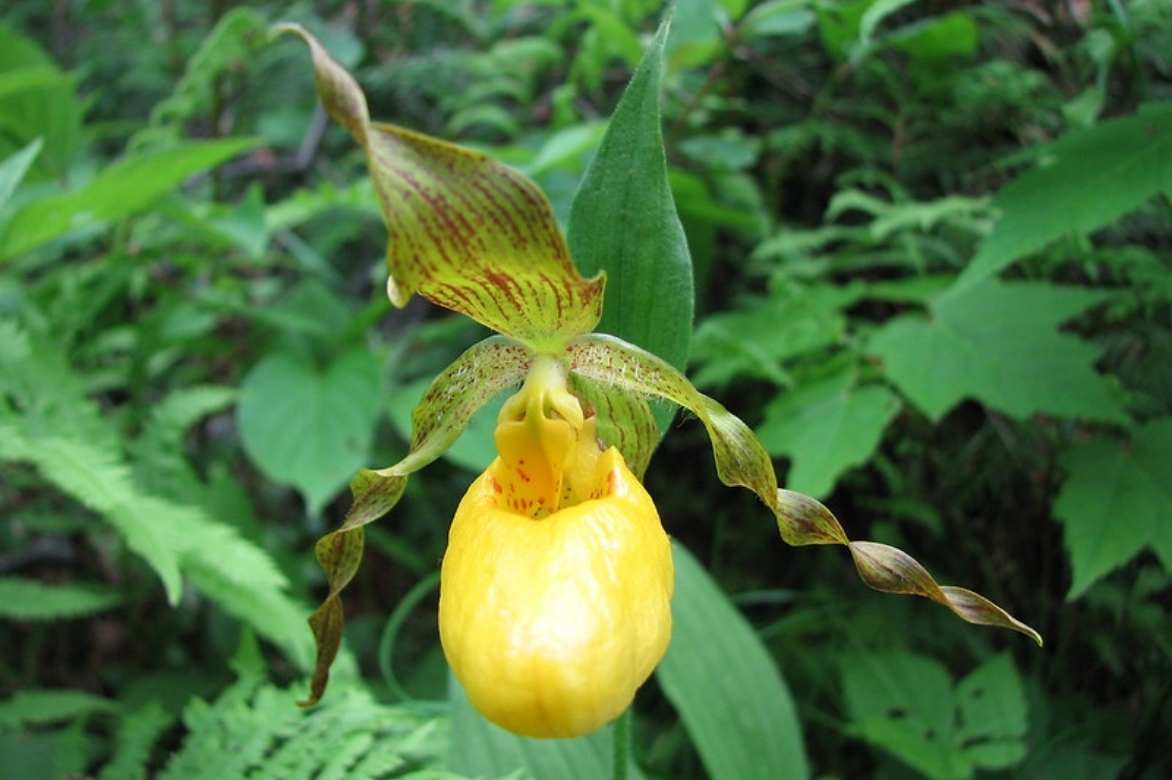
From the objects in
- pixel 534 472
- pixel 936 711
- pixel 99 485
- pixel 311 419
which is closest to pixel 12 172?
pixel 99 485

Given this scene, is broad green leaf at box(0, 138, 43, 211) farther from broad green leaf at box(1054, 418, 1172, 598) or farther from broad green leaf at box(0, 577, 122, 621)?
broad green leaf at box(1054, 418, 1172, 598)

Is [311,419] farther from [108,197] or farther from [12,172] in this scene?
[12,172]

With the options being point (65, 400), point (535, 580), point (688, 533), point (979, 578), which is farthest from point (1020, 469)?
point (65, 400)

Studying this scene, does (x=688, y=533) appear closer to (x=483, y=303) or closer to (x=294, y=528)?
(x=294, y=528)

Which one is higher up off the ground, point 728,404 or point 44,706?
point 728,404

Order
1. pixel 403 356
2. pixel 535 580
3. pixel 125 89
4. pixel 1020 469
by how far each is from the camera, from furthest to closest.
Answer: pixel 125 89 < pixel 403 356 < pixel 1020 469 < pixel 535 580

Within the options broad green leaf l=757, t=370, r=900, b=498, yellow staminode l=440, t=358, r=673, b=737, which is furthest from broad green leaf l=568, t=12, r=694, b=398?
broad green leaf l=757, t=370, r=900, b=498
